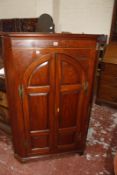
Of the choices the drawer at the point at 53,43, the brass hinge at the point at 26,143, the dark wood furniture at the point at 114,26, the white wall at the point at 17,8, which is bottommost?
the brass hinge at the point at 26,143

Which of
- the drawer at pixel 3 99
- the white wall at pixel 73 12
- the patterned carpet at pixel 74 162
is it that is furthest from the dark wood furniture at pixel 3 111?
the white wall at pixel 73 12

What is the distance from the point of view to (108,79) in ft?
8.48

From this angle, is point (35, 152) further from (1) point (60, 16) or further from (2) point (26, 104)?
(1) point (60, 16)

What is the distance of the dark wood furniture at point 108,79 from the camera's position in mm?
2497

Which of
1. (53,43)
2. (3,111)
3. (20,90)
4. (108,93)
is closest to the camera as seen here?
(53,43)

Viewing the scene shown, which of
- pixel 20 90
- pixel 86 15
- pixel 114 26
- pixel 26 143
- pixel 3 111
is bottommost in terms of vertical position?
pixel 26 143

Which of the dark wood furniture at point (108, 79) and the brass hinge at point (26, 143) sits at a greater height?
the dark wood furniture at point (108, 79)

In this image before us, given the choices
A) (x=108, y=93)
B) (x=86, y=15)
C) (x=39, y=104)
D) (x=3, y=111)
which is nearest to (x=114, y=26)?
(x=86, y=15)

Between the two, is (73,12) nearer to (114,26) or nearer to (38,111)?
(114,26)

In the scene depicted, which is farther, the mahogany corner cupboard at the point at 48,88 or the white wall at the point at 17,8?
the white wall at the point at 17,8

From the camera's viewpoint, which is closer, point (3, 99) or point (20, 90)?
point (20, 90)

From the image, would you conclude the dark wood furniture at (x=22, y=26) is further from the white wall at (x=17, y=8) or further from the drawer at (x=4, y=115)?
the white wall at (x=17, y=8)

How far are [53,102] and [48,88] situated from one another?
0.14 m

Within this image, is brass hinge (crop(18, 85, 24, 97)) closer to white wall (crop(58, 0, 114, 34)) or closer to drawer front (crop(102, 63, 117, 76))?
drawer front (crop(102, 63, 117, 76))
